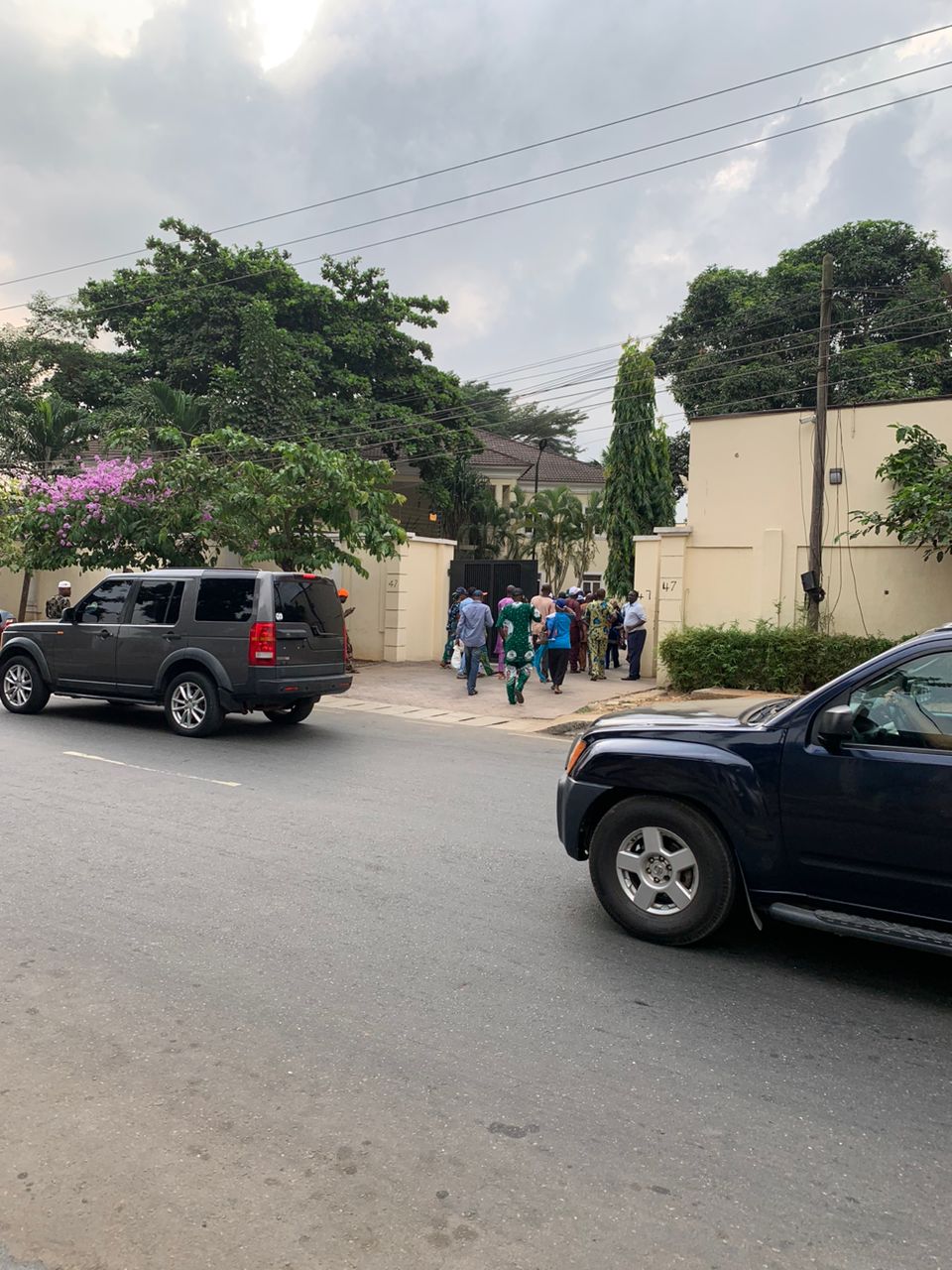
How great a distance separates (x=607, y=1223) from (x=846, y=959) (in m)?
2.42

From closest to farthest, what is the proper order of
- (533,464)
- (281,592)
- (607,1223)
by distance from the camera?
(607,1223), (281,592), (533,464)

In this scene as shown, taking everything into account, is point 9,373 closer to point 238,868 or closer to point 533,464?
point 533,464

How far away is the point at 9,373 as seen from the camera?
30.8m

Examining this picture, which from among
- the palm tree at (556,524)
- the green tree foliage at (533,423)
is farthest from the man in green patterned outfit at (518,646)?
the green tree foliage at (533,423)

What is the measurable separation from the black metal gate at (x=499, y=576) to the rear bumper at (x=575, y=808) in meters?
15.5

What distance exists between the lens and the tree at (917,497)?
45.2 feet

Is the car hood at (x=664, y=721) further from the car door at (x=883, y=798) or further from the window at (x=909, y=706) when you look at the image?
the window at (x=909, y=706)

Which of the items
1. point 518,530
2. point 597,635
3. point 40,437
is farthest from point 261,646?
point 518,530

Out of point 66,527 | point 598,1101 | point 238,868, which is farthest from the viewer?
point 66,527

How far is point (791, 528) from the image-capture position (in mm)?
16562

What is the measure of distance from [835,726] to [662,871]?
1.14 m

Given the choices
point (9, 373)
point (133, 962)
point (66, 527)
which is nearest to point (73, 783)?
point (133, 962)

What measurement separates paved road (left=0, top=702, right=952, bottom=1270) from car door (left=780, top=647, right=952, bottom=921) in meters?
0.49

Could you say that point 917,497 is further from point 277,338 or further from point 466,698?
point 277,338
